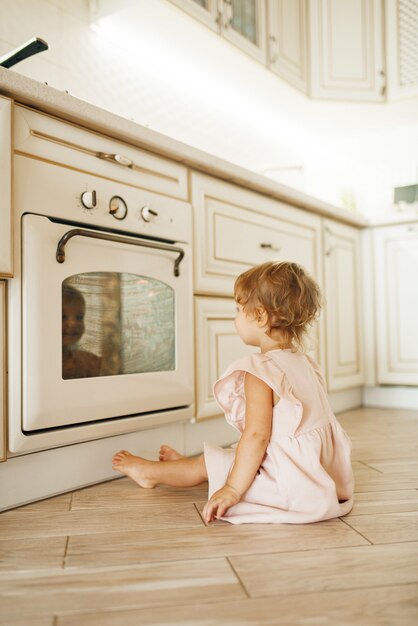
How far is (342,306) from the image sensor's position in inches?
99.8

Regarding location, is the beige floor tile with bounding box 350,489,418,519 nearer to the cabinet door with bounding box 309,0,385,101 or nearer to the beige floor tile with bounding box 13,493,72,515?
the beige floor tile with bounding box 13,493,72,515

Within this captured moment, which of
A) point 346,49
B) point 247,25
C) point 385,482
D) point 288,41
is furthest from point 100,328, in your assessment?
point 346,49

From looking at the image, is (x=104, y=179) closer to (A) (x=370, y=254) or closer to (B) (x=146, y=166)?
(B) (x=146, y=166)

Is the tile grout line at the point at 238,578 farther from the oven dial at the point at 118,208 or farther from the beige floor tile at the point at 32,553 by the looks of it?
the oven dial at the point at 118,208

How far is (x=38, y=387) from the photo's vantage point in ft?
3.62

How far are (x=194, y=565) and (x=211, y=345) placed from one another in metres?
0.88

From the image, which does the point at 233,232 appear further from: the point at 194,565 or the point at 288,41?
the point at 288,41

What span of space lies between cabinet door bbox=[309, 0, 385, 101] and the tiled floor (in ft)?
7.07

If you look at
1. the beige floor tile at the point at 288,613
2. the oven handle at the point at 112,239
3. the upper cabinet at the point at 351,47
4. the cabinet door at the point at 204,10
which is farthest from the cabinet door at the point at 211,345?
the upper cabinet at the point at 351,47

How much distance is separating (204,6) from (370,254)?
1.36 metres

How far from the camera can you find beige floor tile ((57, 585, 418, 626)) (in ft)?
2.14

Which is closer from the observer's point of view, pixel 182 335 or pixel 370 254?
pixel 182 335

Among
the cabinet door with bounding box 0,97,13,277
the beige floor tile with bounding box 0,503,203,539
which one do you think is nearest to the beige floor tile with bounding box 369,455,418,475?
the beige floor tile with bounding box 0,503,203,539

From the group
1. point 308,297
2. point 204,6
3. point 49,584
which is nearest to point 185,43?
point 204,6
